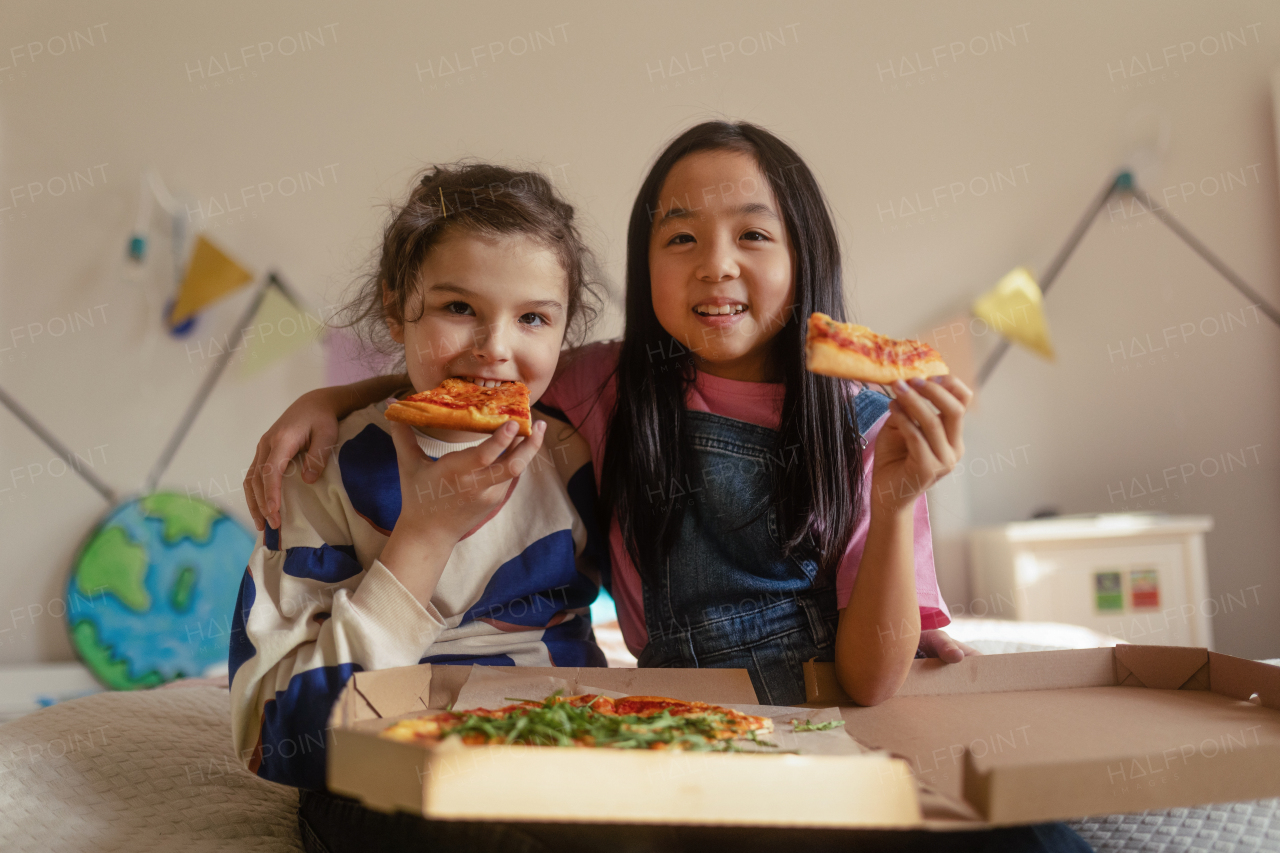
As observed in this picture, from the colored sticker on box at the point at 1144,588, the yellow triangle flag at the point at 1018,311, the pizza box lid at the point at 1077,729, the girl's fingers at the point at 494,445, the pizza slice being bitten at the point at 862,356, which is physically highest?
the yellow triangle flag at the point at 1018,311

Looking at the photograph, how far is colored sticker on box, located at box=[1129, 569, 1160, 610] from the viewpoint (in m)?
2.55

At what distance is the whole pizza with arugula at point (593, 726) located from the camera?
675 millimetres

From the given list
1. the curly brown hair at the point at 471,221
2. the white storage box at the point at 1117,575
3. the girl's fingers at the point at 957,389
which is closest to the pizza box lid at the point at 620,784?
the girl's fingers at the point at 957,389

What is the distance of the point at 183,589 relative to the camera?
2693mm

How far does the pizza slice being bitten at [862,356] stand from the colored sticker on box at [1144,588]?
2.01m

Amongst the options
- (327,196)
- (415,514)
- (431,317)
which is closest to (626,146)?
(327,196)

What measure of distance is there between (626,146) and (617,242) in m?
0.32

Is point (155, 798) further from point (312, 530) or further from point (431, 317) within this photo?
point (431, 317)

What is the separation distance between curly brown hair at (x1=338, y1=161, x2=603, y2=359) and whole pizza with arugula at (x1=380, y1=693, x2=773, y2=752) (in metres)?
0.51

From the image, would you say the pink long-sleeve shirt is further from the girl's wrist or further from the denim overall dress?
the girl's wrist

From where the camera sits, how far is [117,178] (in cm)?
282

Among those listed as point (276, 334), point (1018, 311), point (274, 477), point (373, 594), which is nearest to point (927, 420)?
point (373, 594)

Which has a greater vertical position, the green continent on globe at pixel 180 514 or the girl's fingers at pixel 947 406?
the girl's fingers at pixel 947 406

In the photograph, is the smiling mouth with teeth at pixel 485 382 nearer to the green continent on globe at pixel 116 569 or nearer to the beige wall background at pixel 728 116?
the beige wall background at pixel 728 116
